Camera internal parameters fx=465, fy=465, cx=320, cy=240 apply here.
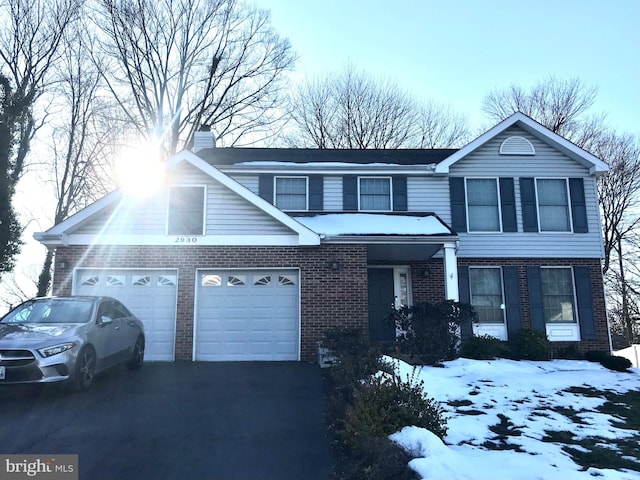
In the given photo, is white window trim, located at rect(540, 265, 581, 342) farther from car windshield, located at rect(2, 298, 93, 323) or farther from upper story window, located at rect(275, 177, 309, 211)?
car windshield, located at rect(2, 298, 93, 323)

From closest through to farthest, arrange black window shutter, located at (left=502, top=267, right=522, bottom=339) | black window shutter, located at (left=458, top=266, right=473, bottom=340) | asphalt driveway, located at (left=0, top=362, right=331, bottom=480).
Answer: asphalt driveway, located at (left=0, top=362, right=331, bottom=480) → black window shutter, located at (left=458, top=266, right=473, bottom=340) → black window shutter, located at (left=502, top=267, right=522, bottom=339)

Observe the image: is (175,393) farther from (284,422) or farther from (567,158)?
(567,158)

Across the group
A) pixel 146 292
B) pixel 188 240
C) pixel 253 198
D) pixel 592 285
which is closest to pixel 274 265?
pixel 253 198

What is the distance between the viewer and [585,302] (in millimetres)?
14031

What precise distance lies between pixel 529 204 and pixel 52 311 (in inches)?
520

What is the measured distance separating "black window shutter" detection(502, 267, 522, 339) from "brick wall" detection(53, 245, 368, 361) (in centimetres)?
527

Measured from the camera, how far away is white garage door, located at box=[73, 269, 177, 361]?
1119 centimetres

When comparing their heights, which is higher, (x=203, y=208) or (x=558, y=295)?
(x=203, y=208)

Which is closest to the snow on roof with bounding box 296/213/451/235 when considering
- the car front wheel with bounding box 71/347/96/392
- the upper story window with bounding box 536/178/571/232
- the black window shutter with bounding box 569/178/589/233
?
the upper story window with bounding box 536/178/571/232

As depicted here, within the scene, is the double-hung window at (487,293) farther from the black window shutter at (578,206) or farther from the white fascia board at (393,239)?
the white fascia board at (393,239)

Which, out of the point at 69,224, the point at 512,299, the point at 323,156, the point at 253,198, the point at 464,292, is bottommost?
the point at 512,299

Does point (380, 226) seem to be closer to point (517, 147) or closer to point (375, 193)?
point (375, 193)

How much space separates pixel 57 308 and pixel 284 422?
475 centimetres

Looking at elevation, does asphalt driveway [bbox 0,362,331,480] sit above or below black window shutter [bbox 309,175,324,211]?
below
